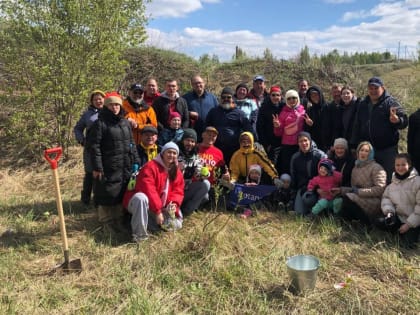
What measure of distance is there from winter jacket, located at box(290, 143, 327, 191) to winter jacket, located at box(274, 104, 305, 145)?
1.37 ft

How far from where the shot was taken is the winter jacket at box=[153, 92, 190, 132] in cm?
610

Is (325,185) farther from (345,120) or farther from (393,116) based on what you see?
(393,116)

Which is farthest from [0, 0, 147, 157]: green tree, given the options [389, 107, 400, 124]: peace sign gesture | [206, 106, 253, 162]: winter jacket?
[389, 107, 400, 124]: peace sign gesture

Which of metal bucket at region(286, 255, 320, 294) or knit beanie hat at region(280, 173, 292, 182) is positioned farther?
knit beanie hat at region(280, 173, 292, 182)

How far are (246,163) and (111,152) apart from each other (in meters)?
2.19

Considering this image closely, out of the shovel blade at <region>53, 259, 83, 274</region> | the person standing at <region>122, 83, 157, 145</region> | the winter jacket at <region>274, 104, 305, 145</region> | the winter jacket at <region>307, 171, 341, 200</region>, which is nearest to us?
the shovel blade at <region>53, 259, 83, 274</region>

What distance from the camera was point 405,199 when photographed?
466 cm

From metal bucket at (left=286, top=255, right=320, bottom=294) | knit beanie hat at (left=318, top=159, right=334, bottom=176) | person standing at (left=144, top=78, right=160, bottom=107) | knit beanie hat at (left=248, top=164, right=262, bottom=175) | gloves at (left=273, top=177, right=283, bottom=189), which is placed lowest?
metal bucket at (left=286, top=255, right=320, bottom=294)

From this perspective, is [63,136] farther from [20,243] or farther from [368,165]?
[368,165]

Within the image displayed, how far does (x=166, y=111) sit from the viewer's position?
6.10 metres

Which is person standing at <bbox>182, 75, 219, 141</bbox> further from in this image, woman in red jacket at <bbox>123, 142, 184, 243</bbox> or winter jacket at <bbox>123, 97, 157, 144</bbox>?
woman in red jacket at <bbox>123, 142, 184, 243</bbox>

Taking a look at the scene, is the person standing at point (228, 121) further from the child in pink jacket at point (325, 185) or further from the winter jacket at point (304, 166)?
the child in pink jacket at point (325, 185)

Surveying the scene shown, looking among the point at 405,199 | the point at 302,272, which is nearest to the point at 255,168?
the point at 405,199

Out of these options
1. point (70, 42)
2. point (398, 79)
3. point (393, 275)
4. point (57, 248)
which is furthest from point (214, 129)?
point (398, 79)
